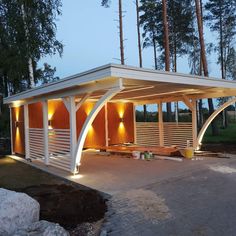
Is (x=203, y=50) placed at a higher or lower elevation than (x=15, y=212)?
higher

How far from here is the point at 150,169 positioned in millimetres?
6652

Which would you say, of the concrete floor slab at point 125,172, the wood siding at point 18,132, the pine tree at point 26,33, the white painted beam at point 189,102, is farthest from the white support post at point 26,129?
the white painted beam at point 189,102

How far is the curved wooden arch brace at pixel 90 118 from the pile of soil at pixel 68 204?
3.05 ft

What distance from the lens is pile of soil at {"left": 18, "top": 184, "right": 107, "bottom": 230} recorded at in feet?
12.0

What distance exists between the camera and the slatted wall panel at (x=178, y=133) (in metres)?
9.84

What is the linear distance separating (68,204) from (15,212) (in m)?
1.18

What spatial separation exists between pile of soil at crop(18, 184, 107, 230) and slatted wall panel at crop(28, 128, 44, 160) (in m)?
3.13

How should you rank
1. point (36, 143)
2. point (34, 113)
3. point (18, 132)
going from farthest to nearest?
point (18, 132) → point (34, 113) → point (36, 143)

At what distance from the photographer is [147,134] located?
11.5 meters

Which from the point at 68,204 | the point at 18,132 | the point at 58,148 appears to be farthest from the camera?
the point at 18,132

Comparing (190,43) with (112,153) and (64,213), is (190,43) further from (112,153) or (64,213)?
(64,213)

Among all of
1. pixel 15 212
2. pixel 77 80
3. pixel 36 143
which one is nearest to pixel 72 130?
pixel 77 80

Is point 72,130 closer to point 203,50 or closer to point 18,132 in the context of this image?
point 18,132

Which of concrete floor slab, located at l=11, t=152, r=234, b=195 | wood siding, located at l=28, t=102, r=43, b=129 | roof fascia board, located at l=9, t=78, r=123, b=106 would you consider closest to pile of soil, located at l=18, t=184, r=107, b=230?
concrete floor slab, located at l=11, t=152, r=234, b=195
